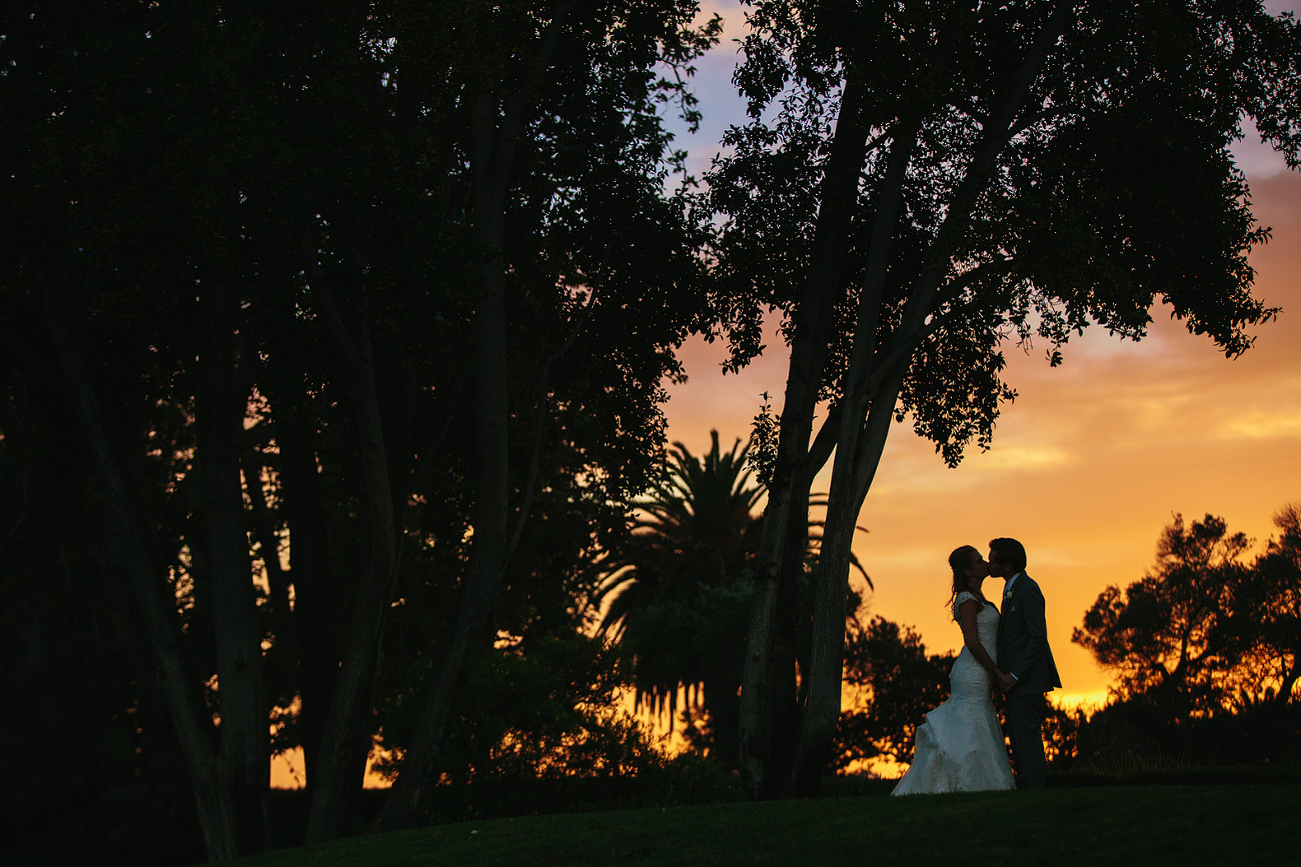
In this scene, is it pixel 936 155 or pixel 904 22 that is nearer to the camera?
pixel 904 22

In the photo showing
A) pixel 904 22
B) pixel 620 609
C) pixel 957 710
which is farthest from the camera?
pixel 620 609

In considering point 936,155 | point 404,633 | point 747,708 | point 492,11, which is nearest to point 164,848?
point 404,633

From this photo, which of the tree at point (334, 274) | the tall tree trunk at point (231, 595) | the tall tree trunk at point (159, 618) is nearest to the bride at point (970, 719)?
the tree at point (334, 274)

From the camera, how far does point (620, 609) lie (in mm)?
41844

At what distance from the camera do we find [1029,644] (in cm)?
948

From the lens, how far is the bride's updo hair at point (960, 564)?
389 inches

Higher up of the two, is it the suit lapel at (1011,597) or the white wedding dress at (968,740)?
the suit lapel at (1011,597)

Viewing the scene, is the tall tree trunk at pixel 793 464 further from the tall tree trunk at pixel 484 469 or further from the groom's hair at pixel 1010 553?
the groom's hair at pixel 1010 553

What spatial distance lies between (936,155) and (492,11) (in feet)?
A: 19.3

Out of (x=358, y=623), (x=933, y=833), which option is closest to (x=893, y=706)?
(x=358, y=623)

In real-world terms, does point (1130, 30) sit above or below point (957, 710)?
above

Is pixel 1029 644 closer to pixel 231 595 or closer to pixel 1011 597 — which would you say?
pixel 1011 597

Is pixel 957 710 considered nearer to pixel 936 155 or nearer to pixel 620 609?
pixel 936 155

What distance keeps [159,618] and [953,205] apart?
1128cm
